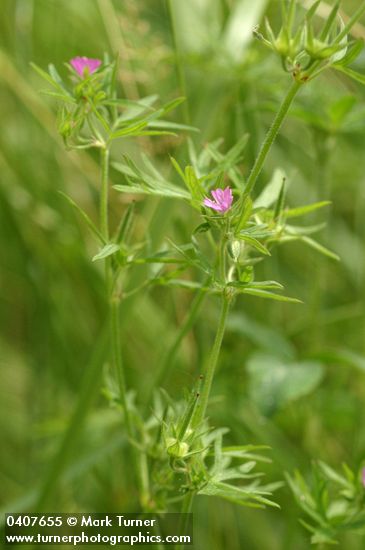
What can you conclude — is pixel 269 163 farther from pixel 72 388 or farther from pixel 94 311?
pixel 72 388

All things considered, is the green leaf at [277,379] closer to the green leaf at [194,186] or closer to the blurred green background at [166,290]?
the blurred green background at [166,290]

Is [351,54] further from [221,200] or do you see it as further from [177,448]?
[177,448]

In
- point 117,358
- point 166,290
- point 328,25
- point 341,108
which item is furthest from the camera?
point 166,290

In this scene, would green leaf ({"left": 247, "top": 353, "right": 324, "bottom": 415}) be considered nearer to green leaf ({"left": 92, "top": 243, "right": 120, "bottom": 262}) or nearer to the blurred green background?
the blurred green background

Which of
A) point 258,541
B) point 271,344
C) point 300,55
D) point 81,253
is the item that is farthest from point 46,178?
point 300,55

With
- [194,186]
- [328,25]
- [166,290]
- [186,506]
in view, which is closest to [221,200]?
[194,186]

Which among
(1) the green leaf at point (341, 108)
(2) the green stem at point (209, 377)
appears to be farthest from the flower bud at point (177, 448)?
(1) the green leaf at point (341, 108)
